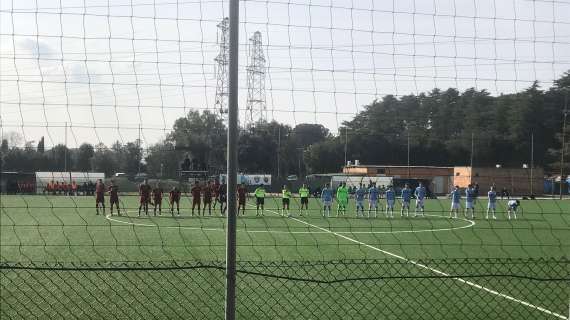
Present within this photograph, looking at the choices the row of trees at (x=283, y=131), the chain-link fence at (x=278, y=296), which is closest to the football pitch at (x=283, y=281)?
the chain-link fence at (x=278, y=296)

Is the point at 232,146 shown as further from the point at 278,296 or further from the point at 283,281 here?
the point at 283,281

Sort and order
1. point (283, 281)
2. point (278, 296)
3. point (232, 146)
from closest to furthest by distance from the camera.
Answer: point (232, 146)
point (278, 296)
point (283, 281)

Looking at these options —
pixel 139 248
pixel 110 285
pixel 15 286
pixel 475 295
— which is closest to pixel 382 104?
pixel 475 295

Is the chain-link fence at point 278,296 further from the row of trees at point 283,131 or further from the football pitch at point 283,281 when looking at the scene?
the row of trees at point 283,131

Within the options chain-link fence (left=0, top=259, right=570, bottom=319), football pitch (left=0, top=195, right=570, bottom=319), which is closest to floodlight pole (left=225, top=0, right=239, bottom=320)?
football pitch (left=0, top=195, right=570, bottom=319)

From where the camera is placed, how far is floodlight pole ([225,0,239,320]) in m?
3.99

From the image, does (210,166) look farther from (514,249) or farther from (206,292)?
(514,249)

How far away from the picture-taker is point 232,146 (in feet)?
13.4

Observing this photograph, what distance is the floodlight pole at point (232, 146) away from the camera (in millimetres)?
3992

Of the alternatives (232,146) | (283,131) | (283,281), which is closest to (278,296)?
(283,281)

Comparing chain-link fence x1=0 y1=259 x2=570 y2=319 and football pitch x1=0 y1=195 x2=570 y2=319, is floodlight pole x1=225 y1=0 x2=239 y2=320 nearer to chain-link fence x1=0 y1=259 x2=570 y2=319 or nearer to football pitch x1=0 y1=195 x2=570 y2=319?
football pitch x1=0 y1=195 x2=570 y2=319

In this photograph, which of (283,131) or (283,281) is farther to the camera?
(283,281)

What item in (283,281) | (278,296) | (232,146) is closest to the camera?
(232,146)

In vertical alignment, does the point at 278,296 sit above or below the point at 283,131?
below
